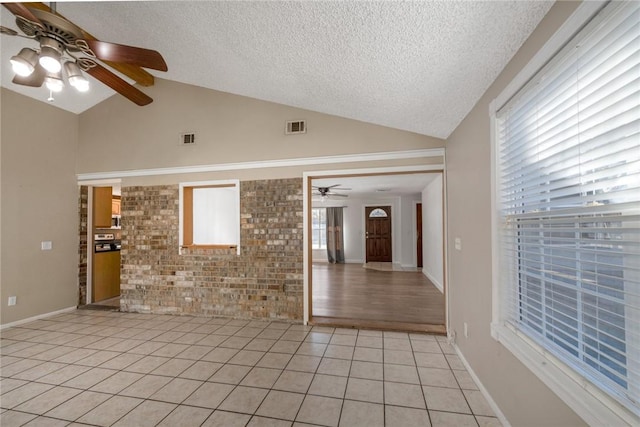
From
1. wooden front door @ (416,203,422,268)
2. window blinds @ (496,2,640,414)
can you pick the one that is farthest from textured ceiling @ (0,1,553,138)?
wooden front door @ (416,203,422,268)

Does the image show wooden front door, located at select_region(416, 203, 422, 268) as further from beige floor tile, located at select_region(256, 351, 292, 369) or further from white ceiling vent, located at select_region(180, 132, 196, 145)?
white ceiling vent, located at select_region(180, 132, 196, 145)

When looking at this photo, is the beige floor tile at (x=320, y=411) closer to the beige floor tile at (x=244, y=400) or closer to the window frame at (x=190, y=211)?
the beige floor tile at (x=244, y=400)

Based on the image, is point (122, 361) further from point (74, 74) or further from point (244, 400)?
point (74, 74)

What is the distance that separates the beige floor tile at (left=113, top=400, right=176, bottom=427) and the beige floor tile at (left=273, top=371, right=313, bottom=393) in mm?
808

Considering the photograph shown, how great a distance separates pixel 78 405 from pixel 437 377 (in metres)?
2.87

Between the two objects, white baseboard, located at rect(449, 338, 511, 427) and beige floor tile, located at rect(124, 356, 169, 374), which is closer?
white baseboard, located at rect(449, 338, 511, 427)

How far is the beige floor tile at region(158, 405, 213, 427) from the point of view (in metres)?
1.80

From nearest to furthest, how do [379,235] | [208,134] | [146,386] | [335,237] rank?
[146,386] → [208,134] → [379,235] → [335,237]

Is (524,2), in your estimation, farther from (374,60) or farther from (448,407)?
(448,407)

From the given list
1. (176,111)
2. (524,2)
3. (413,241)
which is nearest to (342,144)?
(524,2)

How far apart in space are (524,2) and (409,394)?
2.58m

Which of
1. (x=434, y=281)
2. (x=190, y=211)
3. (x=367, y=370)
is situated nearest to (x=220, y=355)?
(x=367, y=370)

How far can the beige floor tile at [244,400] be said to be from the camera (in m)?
1.96

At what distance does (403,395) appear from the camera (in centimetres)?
210
